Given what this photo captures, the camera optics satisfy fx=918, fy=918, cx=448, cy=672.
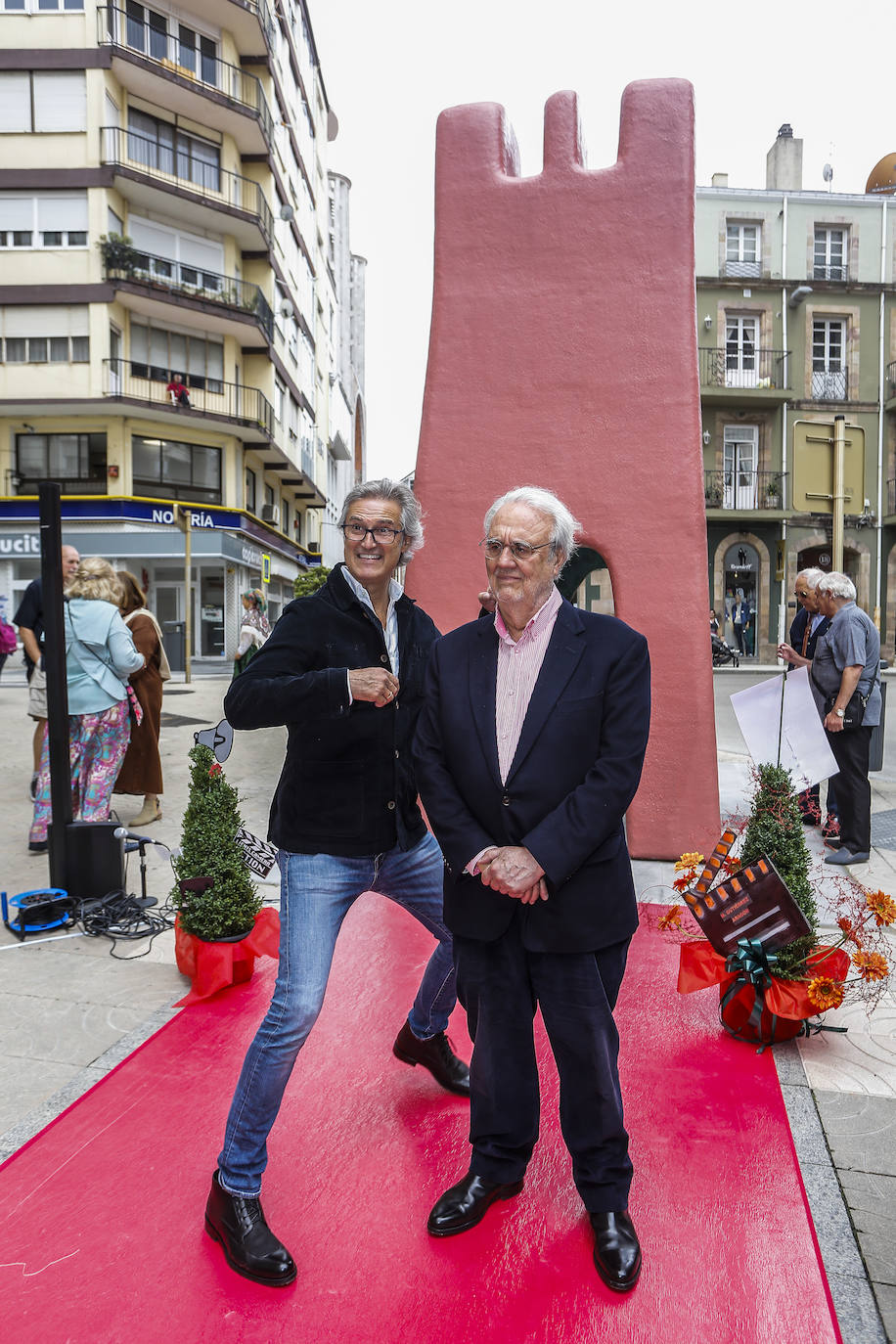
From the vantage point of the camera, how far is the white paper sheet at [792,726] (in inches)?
209

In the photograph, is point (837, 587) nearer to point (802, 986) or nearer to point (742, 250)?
point (802, 986)

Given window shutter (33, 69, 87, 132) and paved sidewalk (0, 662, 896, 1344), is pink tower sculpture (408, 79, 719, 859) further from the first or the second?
window shutter (33, 69, 87, 132)

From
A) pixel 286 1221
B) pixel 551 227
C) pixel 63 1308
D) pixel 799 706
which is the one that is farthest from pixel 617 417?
pixel 63 1308

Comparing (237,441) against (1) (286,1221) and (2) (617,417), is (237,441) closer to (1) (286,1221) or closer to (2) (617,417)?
(2) (617,417)

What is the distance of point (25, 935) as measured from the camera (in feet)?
15.4

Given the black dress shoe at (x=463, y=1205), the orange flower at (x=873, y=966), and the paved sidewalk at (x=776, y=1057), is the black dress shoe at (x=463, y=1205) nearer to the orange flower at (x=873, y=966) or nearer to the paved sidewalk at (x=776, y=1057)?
the paved sidewalk at (x=776, y=1057)

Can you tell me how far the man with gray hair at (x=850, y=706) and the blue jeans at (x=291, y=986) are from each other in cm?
428

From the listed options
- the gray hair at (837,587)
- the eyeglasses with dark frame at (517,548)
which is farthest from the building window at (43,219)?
the eyeglasses with dark frame at (517,548)

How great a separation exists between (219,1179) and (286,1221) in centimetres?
28

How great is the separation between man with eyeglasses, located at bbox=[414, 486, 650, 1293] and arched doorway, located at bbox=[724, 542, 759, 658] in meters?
27.8

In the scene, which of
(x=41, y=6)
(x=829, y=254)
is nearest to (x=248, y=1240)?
(x=41, y=6)

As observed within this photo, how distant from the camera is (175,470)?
25703mm

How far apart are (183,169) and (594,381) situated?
23804mm

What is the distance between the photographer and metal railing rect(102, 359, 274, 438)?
24.1 meters
